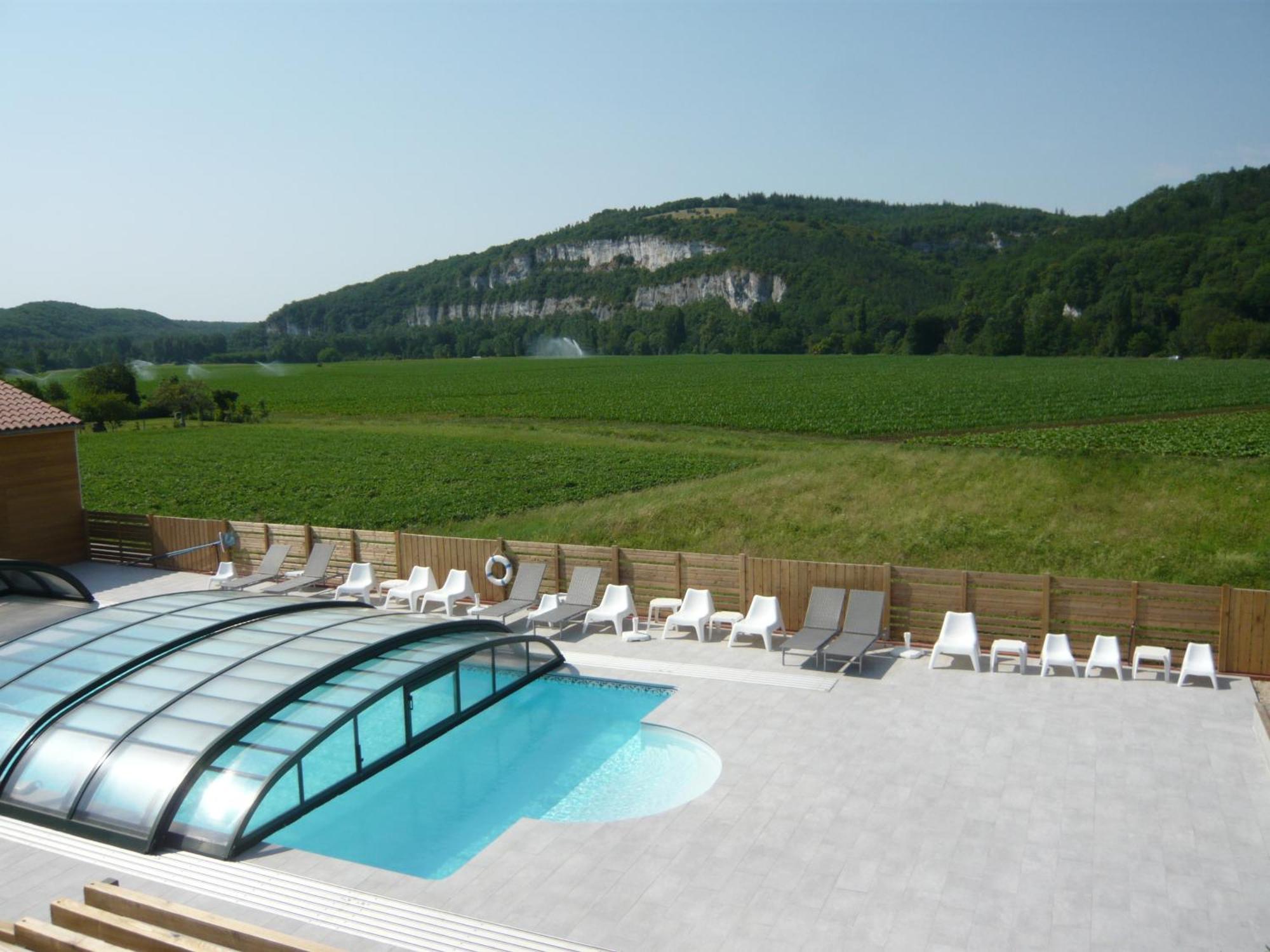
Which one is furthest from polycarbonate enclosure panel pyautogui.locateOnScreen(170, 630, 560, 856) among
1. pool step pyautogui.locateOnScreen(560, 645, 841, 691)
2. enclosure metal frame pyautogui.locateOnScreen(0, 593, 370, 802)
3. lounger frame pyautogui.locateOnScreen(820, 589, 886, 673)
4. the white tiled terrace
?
lounger frame pyautogui.locateOnScreen(820, 589, 886, 673)

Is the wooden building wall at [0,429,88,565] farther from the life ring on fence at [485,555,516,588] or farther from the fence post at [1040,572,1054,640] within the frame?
the fence post at [1040,572,1054,640]

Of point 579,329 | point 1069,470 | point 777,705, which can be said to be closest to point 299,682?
point 777,705

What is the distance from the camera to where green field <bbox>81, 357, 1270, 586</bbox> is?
20125mm

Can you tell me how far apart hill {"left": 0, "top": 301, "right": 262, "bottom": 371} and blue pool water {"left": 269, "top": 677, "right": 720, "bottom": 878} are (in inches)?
3199

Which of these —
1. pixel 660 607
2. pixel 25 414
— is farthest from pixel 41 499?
pixel 660 607

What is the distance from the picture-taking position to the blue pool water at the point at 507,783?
8.17m

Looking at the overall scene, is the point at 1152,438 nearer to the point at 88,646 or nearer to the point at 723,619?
the point at 723,619

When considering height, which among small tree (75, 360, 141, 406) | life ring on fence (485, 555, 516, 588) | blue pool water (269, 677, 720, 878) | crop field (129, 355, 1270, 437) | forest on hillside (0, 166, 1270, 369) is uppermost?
forest on hillside (0, 166, 1270, 369)

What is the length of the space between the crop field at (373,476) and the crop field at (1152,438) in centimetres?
899

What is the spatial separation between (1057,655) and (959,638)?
3.73 ft

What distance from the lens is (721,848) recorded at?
25.2 feet

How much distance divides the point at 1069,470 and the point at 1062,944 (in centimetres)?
2045

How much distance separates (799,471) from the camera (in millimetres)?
26641

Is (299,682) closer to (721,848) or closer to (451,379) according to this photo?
(721,848)
